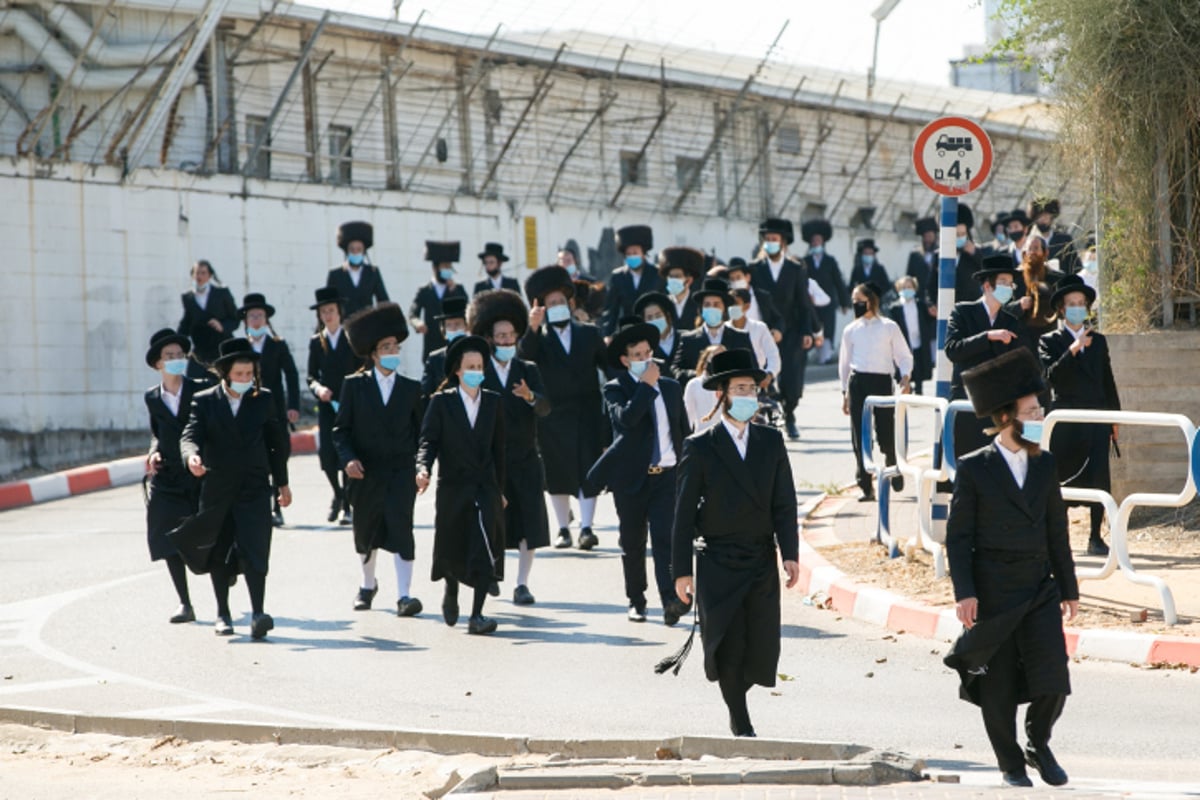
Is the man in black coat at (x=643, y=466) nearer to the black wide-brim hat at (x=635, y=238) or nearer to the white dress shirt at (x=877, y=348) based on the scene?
the white dress shirt at (x=877, y=348)

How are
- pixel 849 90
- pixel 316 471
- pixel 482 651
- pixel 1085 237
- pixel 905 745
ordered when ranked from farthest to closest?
pixel 849 90, pixel 316 471, pixel 1085 237, pixel 482 651, pixel 905 745

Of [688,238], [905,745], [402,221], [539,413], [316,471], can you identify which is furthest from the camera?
[688,238]

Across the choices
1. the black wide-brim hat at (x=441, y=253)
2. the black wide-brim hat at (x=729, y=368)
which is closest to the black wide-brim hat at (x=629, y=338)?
the black wide-brim hat at (x=729, y=368)

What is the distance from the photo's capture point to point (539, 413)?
41.2ft

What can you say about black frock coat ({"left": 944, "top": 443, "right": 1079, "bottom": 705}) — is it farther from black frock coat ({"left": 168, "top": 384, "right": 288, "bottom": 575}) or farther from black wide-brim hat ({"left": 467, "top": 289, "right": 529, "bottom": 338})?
black wide-brim hat ({"left": 467, "top": 289, "right": 529, "bottom": 338})

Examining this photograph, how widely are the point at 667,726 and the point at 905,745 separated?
3.40 ft

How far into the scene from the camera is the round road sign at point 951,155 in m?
12.1

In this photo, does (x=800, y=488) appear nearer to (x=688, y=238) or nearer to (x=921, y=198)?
(x=688, y=238)

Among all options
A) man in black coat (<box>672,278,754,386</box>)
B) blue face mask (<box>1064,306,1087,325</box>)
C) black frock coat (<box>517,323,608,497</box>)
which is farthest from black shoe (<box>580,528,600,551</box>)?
blue face mask (<box>1064,306,1087,325</box>)

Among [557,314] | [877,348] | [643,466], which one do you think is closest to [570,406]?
[557,314]

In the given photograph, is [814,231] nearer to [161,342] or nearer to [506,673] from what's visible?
[161,342]

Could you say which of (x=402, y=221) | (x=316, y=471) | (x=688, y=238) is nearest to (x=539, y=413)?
(x=316, y=471)

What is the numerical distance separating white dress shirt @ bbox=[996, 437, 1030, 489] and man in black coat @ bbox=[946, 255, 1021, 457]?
5.22 m

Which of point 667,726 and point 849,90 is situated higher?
point 849,90
